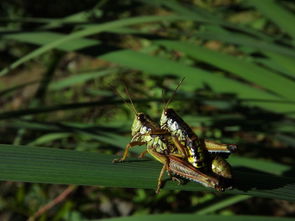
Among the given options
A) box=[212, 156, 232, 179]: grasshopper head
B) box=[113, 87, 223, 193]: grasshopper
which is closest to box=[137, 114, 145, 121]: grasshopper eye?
box=[113, 87, 223, 193]: grasshopper

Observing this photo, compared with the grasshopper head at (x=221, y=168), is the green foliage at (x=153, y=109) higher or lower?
higher

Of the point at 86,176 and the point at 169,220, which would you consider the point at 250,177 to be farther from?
the point at 86,176

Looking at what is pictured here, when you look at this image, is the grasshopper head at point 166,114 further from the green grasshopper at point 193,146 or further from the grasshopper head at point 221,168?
the grasshopper head at point 221,168

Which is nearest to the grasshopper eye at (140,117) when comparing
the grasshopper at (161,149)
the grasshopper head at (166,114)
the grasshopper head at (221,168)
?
the grasshopper at (161,149)

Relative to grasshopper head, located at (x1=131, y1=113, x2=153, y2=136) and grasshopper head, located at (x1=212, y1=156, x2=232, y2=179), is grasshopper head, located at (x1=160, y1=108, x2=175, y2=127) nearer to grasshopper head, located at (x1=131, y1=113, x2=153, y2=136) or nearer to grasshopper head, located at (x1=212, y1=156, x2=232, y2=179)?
grasshopper head, located at (x1=131, y1=113, x2=153, y2=136)

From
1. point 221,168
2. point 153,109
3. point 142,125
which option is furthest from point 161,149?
point 153,109

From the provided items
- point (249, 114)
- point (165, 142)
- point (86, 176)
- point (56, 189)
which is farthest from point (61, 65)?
point (86, 176)
